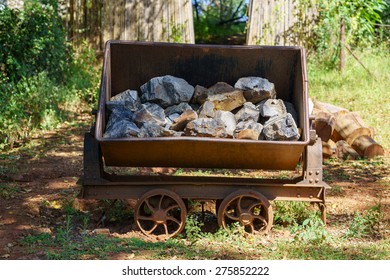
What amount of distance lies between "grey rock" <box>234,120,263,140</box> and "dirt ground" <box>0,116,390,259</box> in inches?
49.9

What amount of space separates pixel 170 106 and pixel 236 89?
699 millimetres

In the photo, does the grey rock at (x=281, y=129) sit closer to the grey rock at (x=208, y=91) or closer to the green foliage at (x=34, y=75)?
the grey rock at (x=208, y=91)

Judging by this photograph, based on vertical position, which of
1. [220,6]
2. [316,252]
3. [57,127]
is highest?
[220,6]

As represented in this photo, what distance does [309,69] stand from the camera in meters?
13.9

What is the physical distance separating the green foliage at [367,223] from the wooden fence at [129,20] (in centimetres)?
709

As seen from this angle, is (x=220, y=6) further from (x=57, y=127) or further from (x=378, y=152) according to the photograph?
(x=378, y=152)

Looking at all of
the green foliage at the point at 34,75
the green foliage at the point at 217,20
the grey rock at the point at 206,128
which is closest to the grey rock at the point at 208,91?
the grey rock at the point at 206,128

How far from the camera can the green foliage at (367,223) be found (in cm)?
685

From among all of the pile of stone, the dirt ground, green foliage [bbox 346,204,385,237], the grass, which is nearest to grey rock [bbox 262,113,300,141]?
the pile of stone

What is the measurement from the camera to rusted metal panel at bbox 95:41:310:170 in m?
6.55

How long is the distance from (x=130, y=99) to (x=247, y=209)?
5.42 ft

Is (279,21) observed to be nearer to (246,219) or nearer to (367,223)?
(367,223)

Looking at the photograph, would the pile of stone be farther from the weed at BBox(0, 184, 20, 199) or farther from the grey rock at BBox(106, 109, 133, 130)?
the weed at BBox(0, 184, 20, 199)

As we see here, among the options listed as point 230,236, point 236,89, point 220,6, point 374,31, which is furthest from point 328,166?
point 220,6
